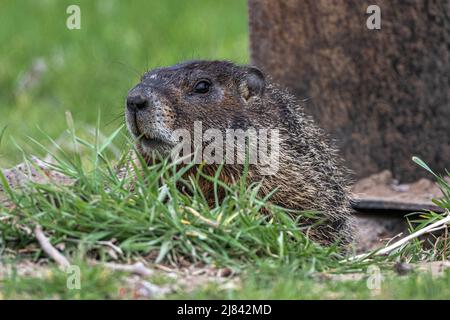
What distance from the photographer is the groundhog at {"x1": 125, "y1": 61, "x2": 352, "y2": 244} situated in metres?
4.79

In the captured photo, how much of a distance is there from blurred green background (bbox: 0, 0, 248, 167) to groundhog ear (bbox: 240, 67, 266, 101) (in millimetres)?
3069

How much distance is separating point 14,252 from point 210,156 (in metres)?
1.33

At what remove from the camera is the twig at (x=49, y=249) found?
3.69m

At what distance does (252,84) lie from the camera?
17.4 feet

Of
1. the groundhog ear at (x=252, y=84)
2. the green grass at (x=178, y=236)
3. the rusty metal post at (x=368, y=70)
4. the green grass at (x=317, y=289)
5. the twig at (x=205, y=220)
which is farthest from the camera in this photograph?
the rusty metal post at (x=368, y=70)

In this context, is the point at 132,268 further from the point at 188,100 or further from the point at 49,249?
the point at 188,100

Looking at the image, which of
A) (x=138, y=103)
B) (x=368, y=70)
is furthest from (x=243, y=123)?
(x=368, y=70)

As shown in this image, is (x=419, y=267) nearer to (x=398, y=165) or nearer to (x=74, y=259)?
(x=74, y=259)

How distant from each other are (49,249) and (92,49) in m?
6.75

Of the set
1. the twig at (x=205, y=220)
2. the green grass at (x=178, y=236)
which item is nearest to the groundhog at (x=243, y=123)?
the green grass at (x=178, y=236)

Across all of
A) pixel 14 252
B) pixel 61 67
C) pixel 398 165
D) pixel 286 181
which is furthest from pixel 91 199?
pixel 61 67

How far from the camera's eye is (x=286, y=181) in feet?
16.7

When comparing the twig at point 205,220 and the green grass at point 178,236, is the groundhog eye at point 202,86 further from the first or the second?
the twig at point 205,220

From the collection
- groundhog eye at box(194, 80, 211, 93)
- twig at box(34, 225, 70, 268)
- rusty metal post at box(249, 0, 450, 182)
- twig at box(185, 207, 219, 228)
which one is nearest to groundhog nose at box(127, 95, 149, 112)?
groundhog eye at box(194, 80, 211, 93)
